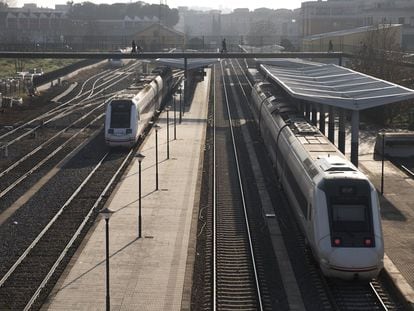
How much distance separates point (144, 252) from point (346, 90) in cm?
1462

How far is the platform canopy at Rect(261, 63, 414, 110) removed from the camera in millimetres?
25562

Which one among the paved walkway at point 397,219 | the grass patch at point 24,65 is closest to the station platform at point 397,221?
the paved walkway at point 397,219

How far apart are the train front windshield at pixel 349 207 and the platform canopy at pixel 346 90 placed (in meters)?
10.6

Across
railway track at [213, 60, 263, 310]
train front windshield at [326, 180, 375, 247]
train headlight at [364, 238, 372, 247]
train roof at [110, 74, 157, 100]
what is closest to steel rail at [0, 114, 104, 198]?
train roof at [110, 74, 157, 100]

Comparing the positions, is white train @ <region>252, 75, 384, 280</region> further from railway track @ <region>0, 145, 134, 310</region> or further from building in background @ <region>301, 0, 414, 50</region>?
building in background @ <region>301, 0, 414, 50</region>

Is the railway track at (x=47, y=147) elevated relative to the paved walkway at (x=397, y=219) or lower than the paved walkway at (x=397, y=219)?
elevated

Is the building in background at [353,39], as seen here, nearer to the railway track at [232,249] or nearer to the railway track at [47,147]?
the railway track at [47,147]

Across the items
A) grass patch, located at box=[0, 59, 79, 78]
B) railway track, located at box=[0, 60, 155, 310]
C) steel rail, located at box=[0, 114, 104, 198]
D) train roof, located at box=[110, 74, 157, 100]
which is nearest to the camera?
railway track, located at box=[0, 60, 155, 310]

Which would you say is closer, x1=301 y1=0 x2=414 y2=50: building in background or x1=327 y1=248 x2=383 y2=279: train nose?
x1=327 y1=248 x2=383 y2=279: train nose

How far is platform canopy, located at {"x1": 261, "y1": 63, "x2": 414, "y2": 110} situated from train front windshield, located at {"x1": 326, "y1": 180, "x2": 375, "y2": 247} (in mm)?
10646

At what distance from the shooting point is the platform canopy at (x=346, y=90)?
25.6m

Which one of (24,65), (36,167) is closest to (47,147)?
(36,167)

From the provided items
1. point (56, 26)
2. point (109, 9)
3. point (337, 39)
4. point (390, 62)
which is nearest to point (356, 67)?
point (390, 62)

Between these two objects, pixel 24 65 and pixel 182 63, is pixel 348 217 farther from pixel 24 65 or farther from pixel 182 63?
pixel 24 65
